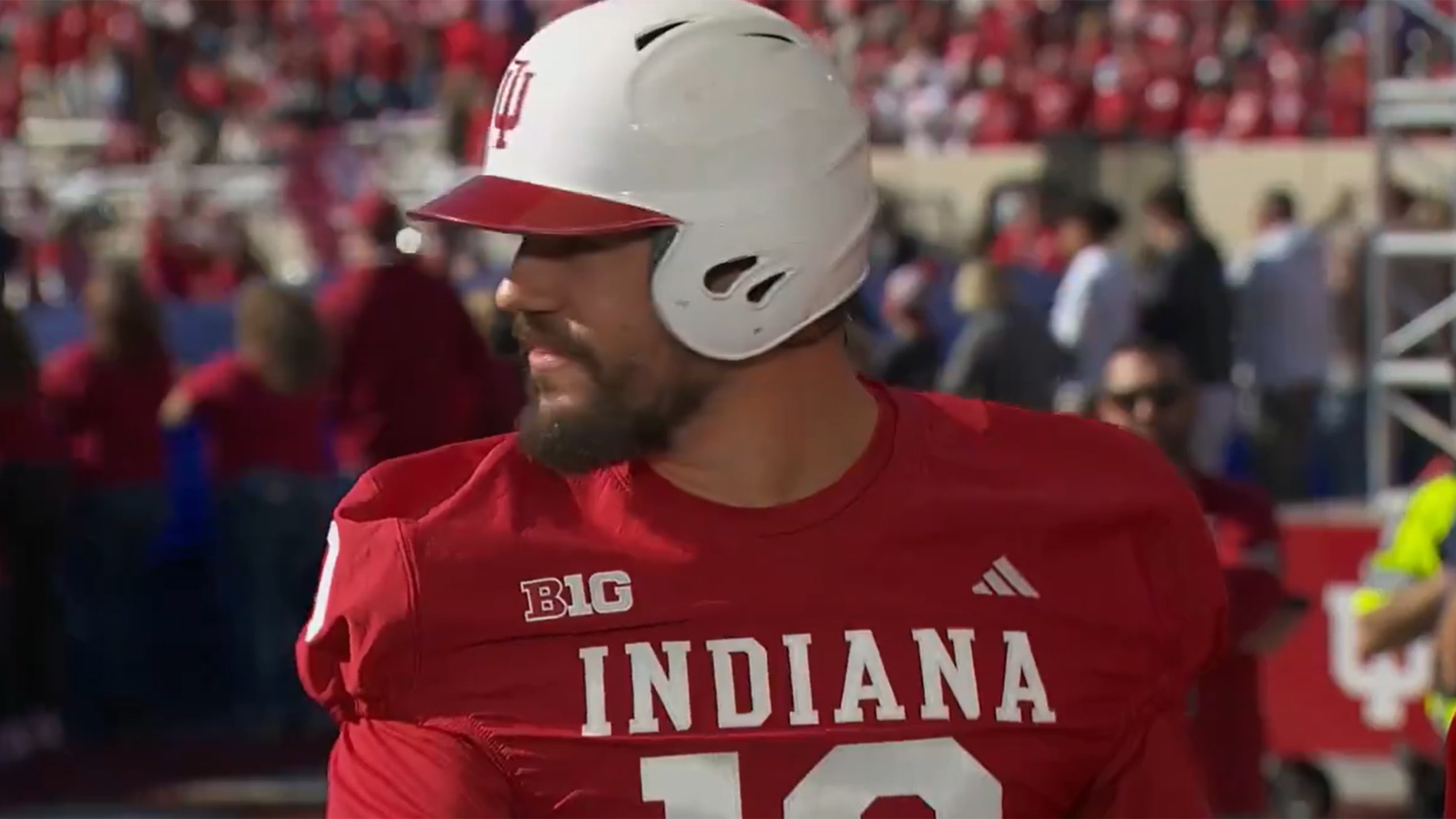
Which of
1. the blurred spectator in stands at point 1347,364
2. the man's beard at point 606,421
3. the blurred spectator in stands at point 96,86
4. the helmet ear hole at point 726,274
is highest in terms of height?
the helmet ear hole at point 726,274

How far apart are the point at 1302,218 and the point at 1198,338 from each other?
534 centimetres

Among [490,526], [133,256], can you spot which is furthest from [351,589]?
[133,256]

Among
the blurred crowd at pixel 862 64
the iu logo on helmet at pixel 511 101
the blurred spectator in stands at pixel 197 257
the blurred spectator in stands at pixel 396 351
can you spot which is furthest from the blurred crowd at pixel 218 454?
the blurred crowd at pixel 862 64

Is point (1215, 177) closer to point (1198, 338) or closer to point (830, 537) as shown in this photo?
point (1198, 338)

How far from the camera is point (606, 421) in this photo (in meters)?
2.19

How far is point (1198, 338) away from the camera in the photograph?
11.1m

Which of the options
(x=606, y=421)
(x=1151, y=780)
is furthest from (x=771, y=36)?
(x=1151, y=780)

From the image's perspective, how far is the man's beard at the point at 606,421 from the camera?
2.18 meters

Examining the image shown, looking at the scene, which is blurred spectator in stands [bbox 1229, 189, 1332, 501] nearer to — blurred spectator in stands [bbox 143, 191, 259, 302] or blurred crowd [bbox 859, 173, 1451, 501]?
blurred crowd [bbox 859, 173, 1451, 501]

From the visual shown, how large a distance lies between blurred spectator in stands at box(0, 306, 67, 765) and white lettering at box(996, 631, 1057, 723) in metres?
6.22

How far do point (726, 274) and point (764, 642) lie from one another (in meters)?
0.33

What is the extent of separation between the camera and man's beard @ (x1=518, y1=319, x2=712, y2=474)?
85.7 inches

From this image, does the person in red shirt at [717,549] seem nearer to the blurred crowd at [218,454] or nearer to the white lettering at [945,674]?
the white lettering at [945,674]

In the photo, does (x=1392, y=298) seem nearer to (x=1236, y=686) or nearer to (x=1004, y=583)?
(x=1236, y=686)
